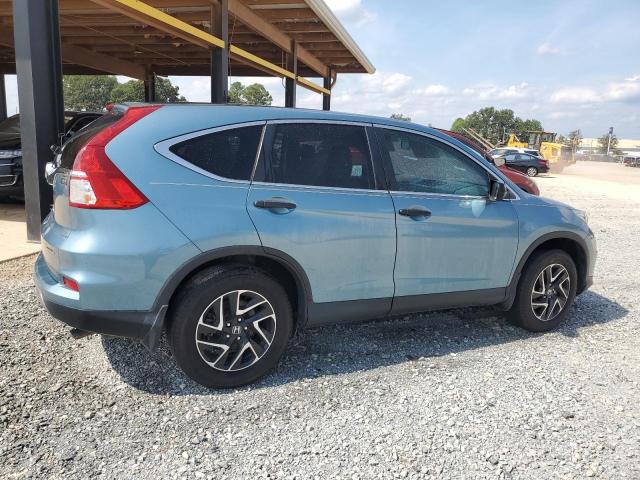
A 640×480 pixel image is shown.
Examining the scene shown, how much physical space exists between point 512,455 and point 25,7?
6483 mm

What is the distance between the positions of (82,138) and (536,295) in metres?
3.67

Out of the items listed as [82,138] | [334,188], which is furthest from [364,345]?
[82,138]

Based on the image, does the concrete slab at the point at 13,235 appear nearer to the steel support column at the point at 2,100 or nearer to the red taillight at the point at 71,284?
the red taillight at the point at 71,284

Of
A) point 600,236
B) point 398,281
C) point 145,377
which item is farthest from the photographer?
point 600,236

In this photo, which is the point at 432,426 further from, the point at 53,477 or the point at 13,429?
the point at 13,429

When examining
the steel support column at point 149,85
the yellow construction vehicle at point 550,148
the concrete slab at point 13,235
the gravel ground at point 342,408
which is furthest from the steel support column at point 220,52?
the yellow construction vehicle at point 550,148

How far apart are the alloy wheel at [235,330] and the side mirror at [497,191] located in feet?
6.37

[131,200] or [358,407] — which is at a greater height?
[131,200]

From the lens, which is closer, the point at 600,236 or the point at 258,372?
the point at 258,372

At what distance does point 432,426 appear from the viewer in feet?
9.66

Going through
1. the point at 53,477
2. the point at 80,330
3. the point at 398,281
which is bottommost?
the point at 53,477

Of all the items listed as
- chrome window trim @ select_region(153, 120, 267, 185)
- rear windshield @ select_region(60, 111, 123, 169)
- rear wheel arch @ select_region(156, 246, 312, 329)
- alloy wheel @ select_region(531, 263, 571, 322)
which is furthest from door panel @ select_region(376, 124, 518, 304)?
rear windshield @ select_region(60, 111, 123, 169)

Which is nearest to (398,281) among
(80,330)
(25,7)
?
(80,330)

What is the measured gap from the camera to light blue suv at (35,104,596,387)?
2879 mm
